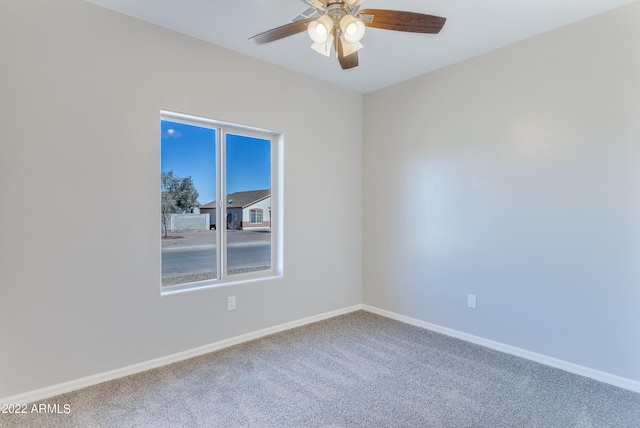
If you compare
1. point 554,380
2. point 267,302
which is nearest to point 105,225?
point 267,302

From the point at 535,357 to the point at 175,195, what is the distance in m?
3.24

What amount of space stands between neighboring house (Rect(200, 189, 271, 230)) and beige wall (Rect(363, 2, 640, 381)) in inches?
55.2

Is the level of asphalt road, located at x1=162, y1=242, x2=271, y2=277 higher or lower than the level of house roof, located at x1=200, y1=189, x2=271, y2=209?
lower

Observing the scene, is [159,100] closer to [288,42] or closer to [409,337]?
[288,42]

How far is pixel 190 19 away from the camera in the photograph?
240 centimetres

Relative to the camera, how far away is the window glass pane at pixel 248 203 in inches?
122

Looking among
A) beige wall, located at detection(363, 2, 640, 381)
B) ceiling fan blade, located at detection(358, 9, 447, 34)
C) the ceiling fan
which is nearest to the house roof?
beige wall, located at detection(363, 2, 640, 381)

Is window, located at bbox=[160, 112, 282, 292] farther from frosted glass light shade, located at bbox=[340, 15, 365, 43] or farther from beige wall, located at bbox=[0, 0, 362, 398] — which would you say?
frosted glass light shade, located at bbox=[340, 15, 365, 43]

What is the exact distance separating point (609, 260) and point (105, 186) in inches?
141

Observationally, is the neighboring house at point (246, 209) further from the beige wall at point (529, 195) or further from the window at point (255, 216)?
the beige wall at point (529, 195)

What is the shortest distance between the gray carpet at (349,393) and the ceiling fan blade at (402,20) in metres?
2.22

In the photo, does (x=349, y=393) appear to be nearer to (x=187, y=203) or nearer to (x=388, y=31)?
(x=187, y=203)

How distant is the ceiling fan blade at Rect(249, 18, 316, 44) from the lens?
182cm

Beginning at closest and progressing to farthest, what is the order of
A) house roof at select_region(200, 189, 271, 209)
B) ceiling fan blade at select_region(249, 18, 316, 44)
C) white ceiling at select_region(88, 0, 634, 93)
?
ceiling fan blade at select_region(249, 18, 316, 44), white ceiling at select_region(88, 0, 634, 93), house roof at select_region(200, 189, 271, 209)
